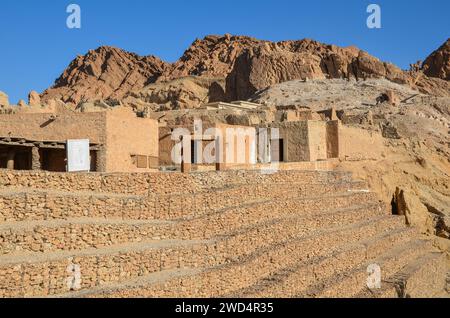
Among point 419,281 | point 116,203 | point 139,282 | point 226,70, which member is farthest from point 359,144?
point 226,70

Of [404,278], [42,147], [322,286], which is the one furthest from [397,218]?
[42,147]

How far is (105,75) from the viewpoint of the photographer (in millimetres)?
98438

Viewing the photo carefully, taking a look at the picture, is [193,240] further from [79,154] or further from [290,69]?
A: [290,69]

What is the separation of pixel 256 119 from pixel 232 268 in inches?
761

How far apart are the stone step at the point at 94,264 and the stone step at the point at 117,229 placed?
20 centimetres

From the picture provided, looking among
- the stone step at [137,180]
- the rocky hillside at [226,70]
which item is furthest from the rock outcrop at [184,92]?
the stone step at [137,180]

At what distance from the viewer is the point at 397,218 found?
926 inches

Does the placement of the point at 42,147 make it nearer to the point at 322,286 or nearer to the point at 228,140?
the point at 228,140

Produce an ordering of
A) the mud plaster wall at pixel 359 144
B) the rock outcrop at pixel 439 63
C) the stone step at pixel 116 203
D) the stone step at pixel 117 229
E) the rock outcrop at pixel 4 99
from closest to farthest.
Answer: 1. the stone step at pixel 117 229
2. the stone step at pixel 116 203
3. the mud plaster wall at pixel 359 144
4. the rock outcrop at pixel 4 99
5. the rock outcrop at pixel 439 63

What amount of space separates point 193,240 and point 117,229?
2.20 meters

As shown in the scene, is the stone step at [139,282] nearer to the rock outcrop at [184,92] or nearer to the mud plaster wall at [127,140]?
the mud plaster wall at [127,140]

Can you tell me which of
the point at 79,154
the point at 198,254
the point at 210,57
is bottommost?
the point at 198,254

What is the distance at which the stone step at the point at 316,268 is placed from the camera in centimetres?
1334

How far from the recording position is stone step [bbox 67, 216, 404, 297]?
1090 cm
